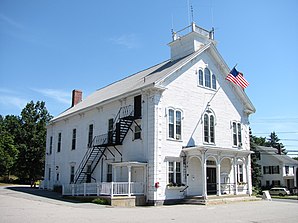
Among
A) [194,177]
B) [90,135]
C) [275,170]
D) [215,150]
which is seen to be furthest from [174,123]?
[275,170]

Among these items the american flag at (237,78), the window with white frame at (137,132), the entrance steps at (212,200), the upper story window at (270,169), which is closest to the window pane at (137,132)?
the window with white frame at (137,132)

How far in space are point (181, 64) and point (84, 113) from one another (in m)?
10.8

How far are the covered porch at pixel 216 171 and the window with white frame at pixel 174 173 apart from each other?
2.00ft

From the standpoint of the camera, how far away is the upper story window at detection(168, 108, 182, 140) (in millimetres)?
22594

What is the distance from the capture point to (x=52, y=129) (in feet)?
120

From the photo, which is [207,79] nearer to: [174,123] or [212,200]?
[174,123]

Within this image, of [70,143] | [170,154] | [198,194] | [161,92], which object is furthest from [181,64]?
[70,143]

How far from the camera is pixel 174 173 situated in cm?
2208

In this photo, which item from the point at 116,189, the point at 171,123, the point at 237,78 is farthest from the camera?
the point at 237,78

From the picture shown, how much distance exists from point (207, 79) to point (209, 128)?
13.2 feet

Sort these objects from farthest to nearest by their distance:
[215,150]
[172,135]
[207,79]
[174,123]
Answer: [207,79] → [174,123] → [172,135] → [215,150]

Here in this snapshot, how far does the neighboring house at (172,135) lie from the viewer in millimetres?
21500

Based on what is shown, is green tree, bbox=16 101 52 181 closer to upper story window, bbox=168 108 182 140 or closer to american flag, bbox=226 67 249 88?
upper story window, bbox=168 108 182 140

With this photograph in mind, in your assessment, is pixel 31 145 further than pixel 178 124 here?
Yes
